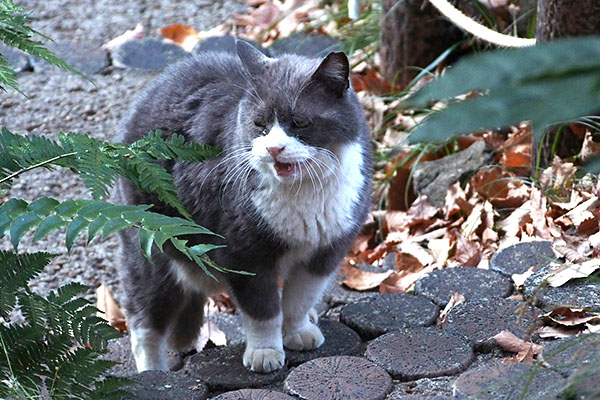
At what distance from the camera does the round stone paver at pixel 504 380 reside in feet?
6.30

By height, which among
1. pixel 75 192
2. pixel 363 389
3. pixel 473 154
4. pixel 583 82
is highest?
pixel 583 82

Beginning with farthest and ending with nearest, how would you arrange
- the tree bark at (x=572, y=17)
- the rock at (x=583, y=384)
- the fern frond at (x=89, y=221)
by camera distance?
the tree bark at (x=572, y=17) < the fern frond at (x=89, y=221) < the rock at (x=583, y=384)

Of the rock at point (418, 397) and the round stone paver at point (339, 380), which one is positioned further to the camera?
the round stone paver at point (339, 380)

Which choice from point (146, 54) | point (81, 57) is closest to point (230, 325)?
point (146, 54)

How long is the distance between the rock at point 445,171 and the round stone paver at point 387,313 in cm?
115

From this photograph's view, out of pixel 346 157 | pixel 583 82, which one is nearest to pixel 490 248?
pixel 346 157

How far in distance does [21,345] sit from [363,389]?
3.06 feet

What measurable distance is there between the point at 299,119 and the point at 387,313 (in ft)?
2.64

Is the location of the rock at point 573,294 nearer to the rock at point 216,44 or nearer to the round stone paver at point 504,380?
the round stone paver at point 504,380

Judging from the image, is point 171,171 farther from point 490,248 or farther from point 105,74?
point 105,74

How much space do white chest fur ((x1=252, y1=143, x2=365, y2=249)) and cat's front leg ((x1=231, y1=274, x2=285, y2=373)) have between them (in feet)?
0.61

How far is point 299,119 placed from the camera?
8.45ft

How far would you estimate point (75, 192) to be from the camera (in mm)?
4598

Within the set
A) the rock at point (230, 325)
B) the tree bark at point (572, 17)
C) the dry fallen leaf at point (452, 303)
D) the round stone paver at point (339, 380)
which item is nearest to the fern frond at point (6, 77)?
the round stone paver at point (339, 380)
